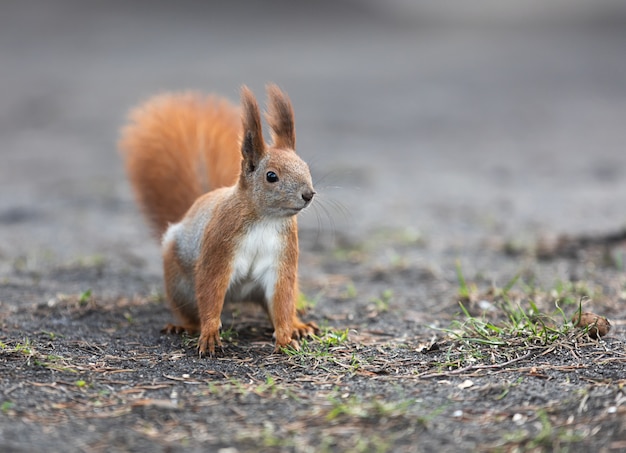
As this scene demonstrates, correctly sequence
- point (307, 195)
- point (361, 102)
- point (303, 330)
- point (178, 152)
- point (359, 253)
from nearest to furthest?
point (307, 195) < point (303, 330) < point (178, 152) < point (359, 253) < point (361, 102)

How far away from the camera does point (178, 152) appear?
4.29 metres

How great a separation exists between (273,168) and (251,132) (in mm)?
173

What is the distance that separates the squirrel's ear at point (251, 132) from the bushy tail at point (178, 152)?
771 millimetres

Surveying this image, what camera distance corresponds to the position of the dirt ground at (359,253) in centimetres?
260

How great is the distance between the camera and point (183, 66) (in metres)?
12.4

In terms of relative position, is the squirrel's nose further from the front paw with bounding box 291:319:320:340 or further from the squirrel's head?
the front paw with bounding box 291:319:320:340

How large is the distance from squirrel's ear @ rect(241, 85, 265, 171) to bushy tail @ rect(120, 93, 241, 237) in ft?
2.53

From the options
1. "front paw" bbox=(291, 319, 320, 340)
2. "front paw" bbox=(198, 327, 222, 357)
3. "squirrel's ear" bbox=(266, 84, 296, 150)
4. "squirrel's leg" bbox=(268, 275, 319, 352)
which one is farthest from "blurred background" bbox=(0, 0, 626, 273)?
"front paw" bbox=(198, 327, 222, 357)

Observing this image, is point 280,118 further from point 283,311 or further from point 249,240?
point 283,311

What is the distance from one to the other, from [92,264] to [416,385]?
103 inches

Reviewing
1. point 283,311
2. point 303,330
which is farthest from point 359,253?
point 283,311

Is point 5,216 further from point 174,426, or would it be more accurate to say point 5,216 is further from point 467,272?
point 174,426

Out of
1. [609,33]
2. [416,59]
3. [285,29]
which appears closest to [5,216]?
[416,59]

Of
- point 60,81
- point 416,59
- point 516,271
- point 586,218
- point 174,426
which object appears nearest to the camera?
point 174,426
